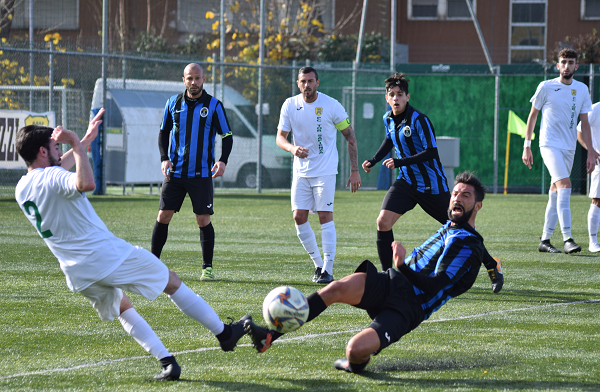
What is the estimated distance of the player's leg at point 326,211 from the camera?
7.80 meters

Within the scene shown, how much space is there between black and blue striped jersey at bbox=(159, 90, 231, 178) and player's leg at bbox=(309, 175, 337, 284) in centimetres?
106

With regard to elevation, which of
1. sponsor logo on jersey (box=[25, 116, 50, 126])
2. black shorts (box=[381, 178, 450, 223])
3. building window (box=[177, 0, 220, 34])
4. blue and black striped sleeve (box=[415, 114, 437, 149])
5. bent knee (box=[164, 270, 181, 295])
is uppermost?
building window (box=[177, 0, 220, 34])

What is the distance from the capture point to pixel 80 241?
4.16 metres

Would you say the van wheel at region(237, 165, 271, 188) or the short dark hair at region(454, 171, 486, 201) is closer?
the short dark hair at region(454, 171, 486, 201)

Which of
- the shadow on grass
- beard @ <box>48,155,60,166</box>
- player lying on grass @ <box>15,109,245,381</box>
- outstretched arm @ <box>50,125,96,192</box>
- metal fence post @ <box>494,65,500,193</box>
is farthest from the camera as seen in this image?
metal fence post @ <box>494,65,500,193</box>

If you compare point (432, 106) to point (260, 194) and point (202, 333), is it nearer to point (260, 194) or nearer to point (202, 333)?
point (260, 194)

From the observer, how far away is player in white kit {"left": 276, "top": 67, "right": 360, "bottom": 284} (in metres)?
7.93

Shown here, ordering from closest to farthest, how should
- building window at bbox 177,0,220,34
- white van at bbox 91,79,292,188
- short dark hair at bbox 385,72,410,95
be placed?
short dark hair at bbox 385,72,410,95 < white van at bbox 91,79,292,188 < building window at bbox 177,0,220,34

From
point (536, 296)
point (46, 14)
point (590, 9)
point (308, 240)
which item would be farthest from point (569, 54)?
point (590, 9)

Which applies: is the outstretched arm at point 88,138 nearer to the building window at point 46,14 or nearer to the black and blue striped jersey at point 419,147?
the black and blue striped jersey at point 419,147

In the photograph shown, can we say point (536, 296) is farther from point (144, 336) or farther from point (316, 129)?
point (144, 336)

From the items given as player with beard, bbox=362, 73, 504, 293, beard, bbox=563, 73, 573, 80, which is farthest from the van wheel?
player with beard, bbox=362, 73, 504, 293

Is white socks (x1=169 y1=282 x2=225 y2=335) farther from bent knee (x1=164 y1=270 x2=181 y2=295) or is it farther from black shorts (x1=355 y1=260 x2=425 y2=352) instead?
black shorts (x1=355 y1=260 x2=425 y2=352)

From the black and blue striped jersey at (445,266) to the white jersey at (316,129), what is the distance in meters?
3.14
